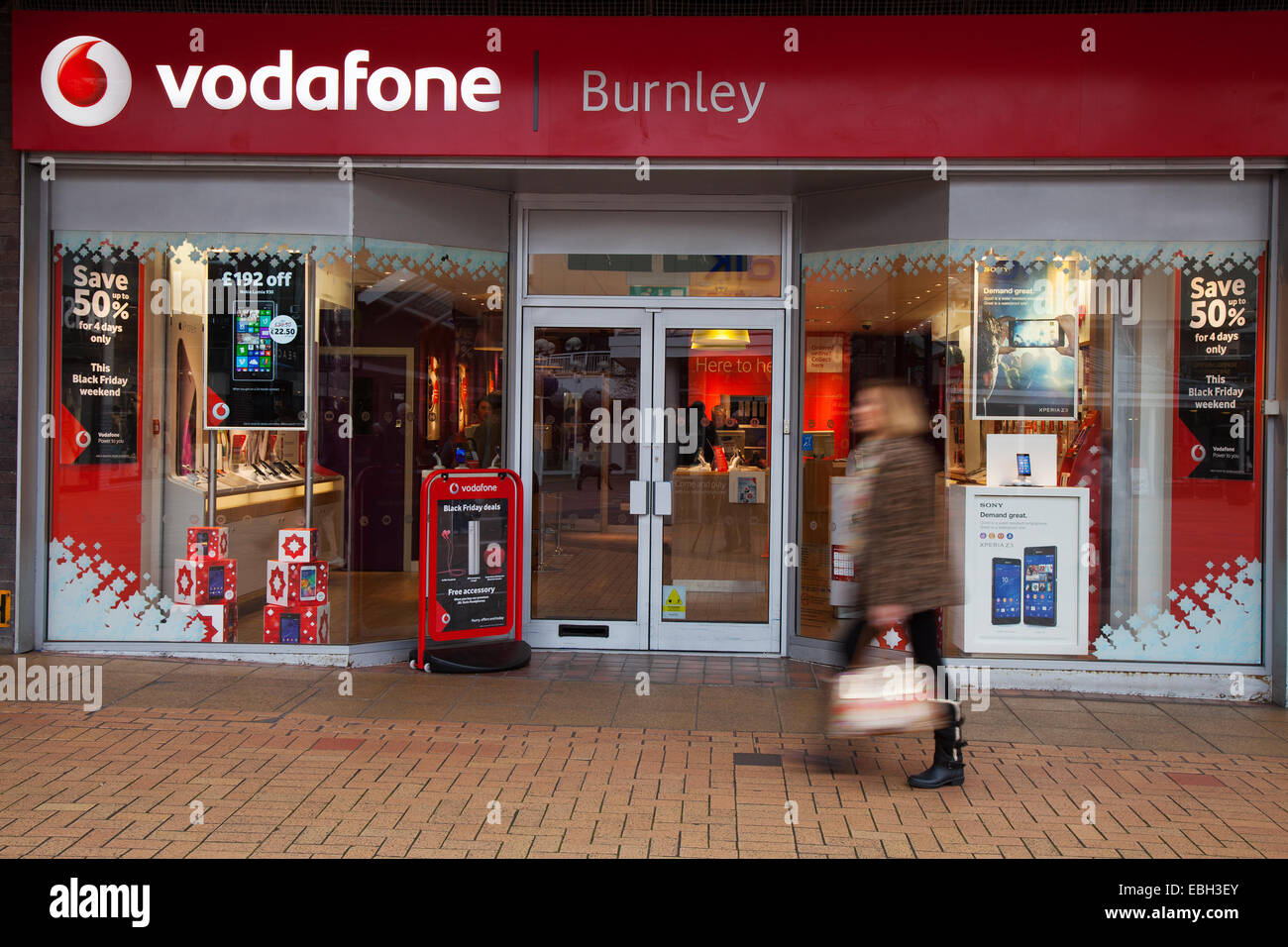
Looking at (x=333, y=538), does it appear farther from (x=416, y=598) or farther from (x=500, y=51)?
(x=500, y=51)

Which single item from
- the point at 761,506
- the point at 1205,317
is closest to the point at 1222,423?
the point at 1205,317

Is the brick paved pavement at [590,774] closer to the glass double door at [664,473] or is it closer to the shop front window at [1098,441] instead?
the shop front window at [1098,441]

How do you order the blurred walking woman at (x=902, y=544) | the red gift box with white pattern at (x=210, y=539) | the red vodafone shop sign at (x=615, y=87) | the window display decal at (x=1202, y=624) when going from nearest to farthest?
1. the blurred walking woman at (x=902, y=544)
2. the red vodafone shop sign at (x=615, y=87)
3. the window display decal at (x=1202, y=624)
4. the red gift box with white pattern at (x=210, y=539)

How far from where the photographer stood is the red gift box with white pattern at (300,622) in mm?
7094

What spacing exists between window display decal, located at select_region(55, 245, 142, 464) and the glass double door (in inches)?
107

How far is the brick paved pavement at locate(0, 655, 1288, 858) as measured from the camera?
13.4 feet

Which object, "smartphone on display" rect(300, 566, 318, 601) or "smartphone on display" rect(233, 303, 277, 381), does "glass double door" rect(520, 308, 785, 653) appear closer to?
"smartphone on display" rect(300, 566, 318, 601)

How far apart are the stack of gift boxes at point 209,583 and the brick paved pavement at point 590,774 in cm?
49

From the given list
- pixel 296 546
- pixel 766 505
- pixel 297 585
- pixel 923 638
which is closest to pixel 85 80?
pixel 296 546

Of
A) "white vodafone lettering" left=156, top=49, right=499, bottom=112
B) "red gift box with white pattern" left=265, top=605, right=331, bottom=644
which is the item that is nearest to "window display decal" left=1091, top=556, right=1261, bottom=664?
"red gift box with white pattern" left=265, top=605, right=331, bottom=644

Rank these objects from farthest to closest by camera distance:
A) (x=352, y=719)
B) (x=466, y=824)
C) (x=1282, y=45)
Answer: (x=1282, y=45)
(x=352, y=719)
(x=466, y=824)

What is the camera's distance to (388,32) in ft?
22.0

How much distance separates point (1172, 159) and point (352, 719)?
19.8ft

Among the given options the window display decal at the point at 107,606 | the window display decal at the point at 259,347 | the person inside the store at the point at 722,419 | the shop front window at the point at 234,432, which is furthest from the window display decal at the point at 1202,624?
the window display decal at the point at 107,606
